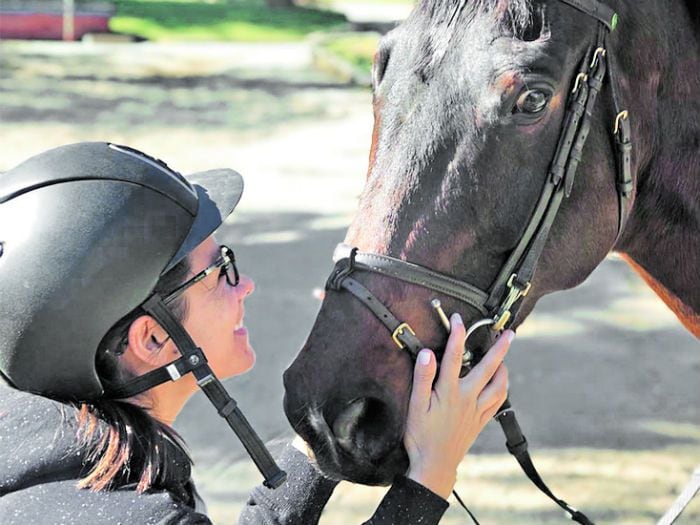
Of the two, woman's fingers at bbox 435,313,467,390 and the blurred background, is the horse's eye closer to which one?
woman's fingers at bbox 435,313,467,390

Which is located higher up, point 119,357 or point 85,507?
point 119,357

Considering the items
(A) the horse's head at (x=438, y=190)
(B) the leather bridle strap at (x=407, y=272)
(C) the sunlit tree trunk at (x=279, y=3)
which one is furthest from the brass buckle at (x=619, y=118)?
(C) the sunlit tree trunk at (x=279, y=3)

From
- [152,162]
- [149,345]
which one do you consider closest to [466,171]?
[152,162]

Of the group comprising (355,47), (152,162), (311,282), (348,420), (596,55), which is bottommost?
(355,47)

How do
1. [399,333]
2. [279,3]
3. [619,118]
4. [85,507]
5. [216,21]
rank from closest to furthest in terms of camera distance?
[85,507], [399,333], [619,118], [216,21], [279,3]

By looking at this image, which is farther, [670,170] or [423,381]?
[670,170]

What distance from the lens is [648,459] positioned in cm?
512

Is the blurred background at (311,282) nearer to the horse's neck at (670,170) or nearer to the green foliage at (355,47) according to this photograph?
the green foliage at (355,47)

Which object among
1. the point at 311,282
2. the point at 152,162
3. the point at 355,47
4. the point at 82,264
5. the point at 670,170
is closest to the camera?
the point at 82,264

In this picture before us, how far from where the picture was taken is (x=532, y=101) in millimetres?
2344

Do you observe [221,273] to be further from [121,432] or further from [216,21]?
[216,21]

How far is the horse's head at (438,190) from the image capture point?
7.34 feet

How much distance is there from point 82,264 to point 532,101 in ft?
3.64

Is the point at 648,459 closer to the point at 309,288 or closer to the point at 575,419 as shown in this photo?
the point at 575,419
